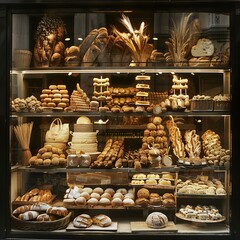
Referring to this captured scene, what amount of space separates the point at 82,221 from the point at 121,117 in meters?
1.15

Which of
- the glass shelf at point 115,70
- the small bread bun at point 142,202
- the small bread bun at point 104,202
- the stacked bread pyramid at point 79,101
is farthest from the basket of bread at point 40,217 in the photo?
the glass shelf at point 115,70

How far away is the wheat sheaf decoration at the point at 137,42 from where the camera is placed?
408 centimetres

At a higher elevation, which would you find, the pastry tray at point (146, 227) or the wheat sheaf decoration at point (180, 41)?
the wheat sheaf decoration at point (180, 41)

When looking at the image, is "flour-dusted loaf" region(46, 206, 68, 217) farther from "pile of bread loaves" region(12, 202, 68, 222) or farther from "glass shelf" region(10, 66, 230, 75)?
"glass shelf" region(10, 66, 230, 75)

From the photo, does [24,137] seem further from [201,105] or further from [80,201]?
[201,105]

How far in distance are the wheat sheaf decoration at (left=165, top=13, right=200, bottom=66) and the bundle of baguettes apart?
1693 mm

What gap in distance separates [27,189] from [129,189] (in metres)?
1.11

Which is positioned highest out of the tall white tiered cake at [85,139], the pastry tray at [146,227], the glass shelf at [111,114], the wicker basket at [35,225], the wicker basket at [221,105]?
the wicker basket at [221,105]

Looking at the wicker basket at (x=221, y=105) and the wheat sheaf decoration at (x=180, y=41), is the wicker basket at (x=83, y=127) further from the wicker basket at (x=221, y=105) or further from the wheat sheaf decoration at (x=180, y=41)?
the wicker basket at (x=221, y=105)

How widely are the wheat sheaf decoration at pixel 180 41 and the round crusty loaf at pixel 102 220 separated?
69.5 inches

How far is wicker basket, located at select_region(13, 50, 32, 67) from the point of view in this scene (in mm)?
3861

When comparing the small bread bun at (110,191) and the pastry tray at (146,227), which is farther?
the small bread bun at (110,191)

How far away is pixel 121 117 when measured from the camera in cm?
407

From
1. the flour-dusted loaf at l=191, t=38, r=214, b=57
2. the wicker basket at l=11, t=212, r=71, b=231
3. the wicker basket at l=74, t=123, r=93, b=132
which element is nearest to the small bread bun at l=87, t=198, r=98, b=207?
the wicker basket at l=11, t=212, r=71, b=231
